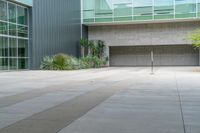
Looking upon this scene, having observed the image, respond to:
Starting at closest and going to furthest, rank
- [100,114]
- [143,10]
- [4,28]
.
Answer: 1. [100,114]
2. [4,28]
3. [143,10]

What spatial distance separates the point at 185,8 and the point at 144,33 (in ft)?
19.5

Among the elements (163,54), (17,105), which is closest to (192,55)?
(163,54)

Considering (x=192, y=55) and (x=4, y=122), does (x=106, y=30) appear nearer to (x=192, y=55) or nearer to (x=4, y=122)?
(x=192, y=55)

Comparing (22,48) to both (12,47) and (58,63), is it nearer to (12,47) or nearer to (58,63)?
(12,47)

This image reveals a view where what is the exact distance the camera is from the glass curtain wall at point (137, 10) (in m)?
36.3

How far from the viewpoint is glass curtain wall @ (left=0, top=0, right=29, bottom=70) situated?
25.0m

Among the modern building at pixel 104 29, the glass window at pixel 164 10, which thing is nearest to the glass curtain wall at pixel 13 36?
the modern building at pixel 104 29

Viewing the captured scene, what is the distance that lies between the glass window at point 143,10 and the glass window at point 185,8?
301 centimetres

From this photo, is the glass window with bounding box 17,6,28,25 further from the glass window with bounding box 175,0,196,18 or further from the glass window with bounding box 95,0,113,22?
the glass window with bounding box 175,0,196,18

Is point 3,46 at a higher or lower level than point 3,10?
lower

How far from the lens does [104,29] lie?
41.1m

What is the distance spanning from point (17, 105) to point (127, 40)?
33.2 m

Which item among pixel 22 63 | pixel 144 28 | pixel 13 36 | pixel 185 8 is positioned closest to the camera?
pixel 13 36

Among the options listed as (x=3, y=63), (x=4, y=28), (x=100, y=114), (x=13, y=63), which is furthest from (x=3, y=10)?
(x=100, y=114)
